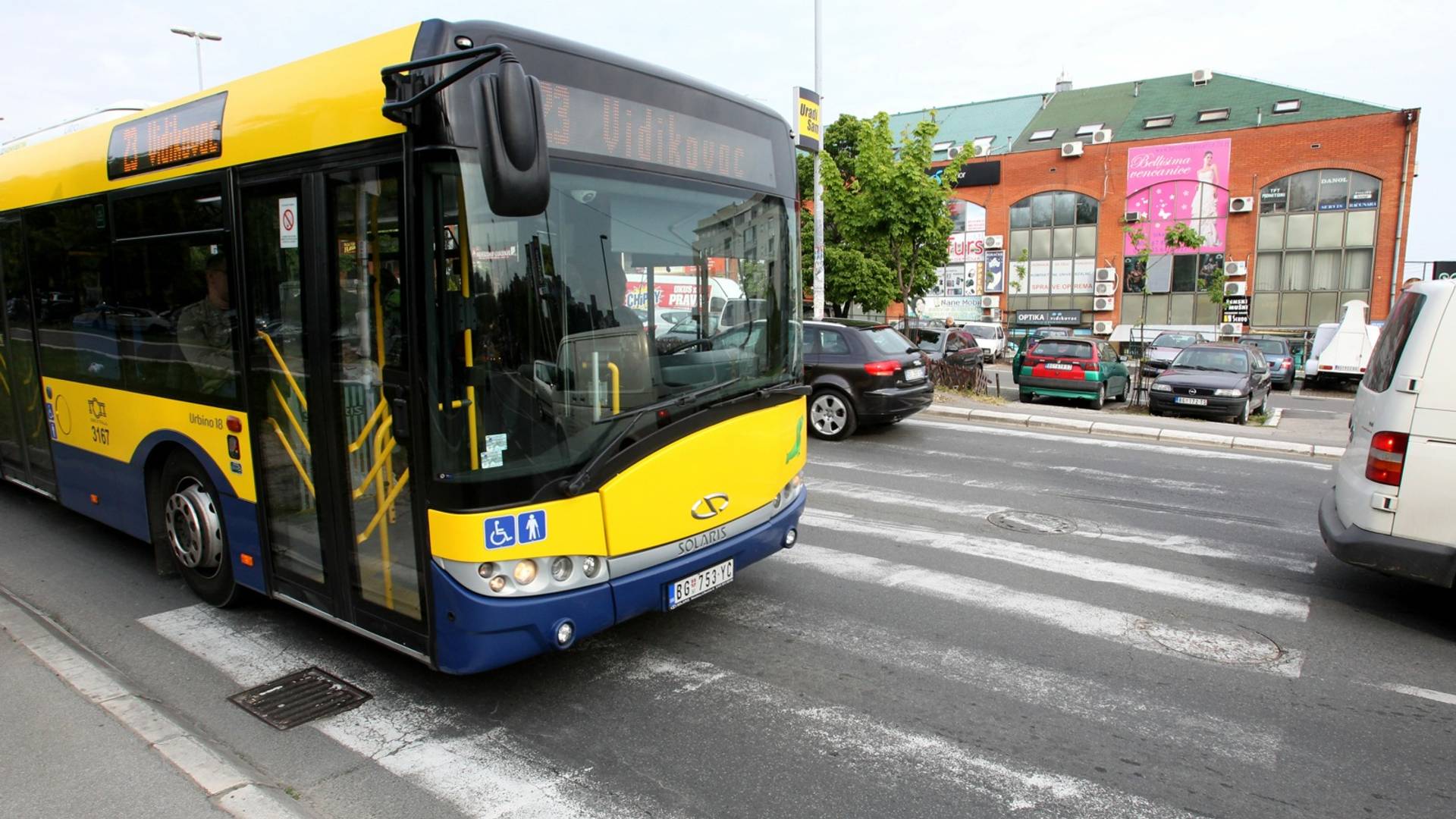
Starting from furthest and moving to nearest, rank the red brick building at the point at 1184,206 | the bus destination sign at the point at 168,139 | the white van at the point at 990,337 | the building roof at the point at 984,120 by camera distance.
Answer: the building roof at the point at 984,120 < the red brick building at the point at 1184,206 < the white van at the point at 990,337 < the bus destination sign at the point at 168,139

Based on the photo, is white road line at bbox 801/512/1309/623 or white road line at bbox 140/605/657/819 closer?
white road line at bbox 140/605/657/819

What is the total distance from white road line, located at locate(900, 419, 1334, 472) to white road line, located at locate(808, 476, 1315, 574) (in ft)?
13.8

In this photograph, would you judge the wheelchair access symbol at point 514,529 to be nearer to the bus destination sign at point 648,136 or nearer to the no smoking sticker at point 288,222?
the bus destination sign at point 648,136

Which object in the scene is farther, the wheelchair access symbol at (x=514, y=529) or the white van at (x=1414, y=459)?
the white van at (x=1414, y=459)

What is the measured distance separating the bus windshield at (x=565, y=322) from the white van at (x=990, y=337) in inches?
1300

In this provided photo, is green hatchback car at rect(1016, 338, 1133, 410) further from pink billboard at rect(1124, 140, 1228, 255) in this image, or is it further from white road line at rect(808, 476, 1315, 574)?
pink billboard at rect(1124, 140, 1228, 255)

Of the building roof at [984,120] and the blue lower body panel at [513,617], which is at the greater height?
the building roof at [984,120]

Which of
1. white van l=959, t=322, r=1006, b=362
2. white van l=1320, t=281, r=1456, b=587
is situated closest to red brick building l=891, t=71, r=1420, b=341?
white van l=959, t=322, r=1006, b=362

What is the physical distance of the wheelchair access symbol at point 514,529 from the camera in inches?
140

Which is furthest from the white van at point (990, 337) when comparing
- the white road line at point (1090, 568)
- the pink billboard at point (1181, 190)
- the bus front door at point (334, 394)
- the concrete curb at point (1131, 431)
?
the bus front door at point (334, 394)

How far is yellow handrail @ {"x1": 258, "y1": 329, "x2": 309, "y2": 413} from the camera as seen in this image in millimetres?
4266

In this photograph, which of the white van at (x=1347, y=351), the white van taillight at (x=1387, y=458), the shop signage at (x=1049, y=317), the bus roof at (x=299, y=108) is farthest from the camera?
the shop signage at (x=1049, y=317)

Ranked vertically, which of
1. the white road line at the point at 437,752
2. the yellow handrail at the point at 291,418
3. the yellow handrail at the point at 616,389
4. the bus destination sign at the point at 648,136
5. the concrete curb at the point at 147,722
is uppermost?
the bus destination sign at the point at 648,136

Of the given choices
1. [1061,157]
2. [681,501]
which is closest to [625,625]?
[681,501]
